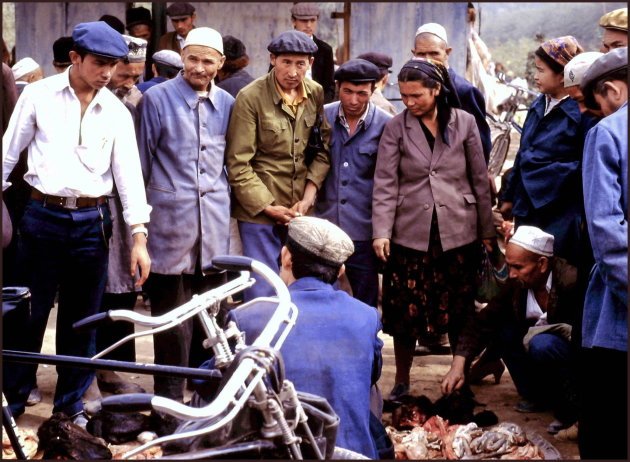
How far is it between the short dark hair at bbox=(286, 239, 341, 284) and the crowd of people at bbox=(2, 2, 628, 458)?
1.06 metres

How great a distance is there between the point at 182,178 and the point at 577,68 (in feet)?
7.49

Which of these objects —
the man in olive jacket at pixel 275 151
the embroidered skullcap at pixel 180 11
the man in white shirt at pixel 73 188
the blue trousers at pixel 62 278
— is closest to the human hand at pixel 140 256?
the man in white shirt at pixel 73 188

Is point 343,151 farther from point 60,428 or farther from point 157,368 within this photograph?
point 157,368

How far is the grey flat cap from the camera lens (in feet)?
13.3

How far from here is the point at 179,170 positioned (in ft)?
19.4

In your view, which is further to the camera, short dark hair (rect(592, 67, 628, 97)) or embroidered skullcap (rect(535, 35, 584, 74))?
embroidered skullcap (rect(535, 35, 584, 74))

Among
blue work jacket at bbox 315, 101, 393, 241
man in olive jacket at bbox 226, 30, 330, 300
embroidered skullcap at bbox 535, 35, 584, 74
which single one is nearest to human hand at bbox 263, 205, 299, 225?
man in olive jacket at bbox 226, 30, 330, 300

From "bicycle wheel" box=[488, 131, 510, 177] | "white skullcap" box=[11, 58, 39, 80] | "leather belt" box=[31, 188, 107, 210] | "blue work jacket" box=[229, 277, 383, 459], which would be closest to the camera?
"blue work jacket" box=[229, 277, 383, 459]

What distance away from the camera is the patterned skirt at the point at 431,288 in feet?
20.2

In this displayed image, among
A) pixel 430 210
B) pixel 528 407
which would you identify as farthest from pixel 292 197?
pixel 528 407

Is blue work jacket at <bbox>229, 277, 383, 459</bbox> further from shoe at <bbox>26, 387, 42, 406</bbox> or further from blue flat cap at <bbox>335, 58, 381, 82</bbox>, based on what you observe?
shoe at <bbox>26, 387, 42, 406</bbox>

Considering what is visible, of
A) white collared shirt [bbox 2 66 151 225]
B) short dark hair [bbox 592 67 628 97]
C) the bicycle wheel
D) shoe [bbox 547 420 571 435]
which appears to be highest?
short dark hair [bbox 592 67 628 97]

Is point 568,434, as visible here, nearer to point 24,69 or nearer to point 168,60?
point 168,60

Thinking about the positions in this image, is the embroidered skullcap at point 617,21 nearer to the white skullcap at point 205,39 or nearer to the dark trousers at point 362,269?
the dark trousers at point 362,269
